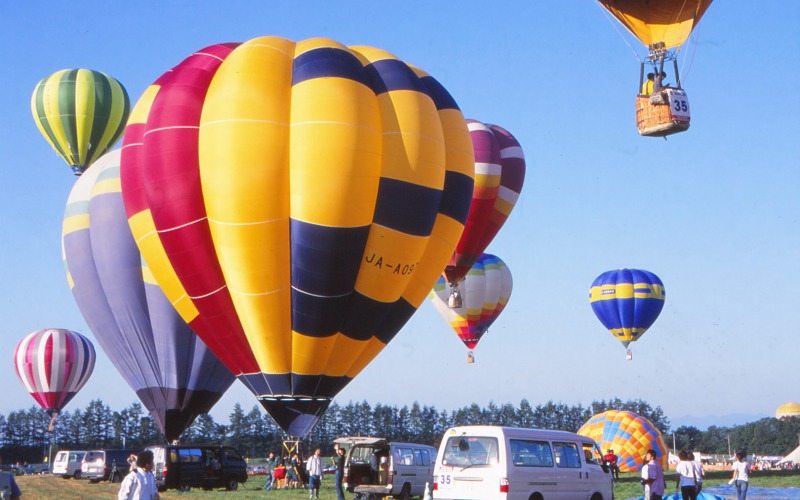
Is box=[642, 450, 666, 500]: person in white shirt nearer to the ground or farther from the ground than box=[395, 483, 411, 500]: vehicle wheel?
farther from the ground

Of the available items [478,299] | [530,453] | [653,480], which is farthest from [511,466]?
[478,299]

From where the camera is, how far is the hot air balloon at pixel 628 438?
36625 mm

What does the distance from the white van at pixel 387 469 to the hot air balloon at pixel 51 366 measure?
83.0 feet

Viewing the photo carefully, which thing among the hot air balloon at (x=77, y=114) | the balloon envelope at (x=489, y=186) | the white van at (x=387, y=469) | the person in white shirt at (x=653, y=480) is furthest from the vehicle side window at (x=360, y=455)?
the hot air balloon at (x=77, y=114)

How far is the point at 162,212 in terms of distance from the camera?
22906 mm

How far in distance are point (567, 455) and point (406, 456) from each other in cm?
637

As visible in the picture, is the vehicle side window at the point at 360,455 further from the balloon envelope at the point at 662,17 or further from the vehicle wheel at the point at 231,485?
the balloon envelope at the point at 662,17

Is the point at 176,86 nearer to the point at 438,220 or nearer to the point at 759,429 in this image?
the point at 438,220

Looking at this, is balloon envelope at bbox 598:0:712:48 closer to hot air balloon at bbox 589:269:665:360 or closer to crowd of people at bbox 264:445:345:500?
crowd of people at bbox 264:445:345:500

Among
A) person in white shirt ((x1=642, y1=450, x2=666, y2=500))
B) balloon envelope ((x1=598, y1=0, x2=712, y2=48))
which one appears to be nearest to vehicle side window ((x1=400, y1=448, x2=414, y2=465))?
person in white shirt ((x1=642, y1=450, x2=666, y2=500))

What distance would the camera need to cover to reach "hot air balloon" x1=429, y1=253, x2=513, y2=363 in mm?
45656

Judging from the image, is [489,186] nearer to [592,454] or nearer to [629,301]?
[629,301]

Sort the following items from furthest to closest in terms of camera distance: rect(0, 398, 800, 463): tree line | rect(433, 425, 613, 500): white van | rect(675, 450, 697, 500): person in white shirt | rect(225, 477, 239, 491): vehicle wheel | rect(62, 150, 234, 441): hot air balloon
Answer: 1. rect(0, 398, 800, 463): tree line
2. rect(62, 150, 234, 441): hot air balloon
3. rect(225, 477, 239, 491): vehicle wheel
4. rect(675, 450, 697, 500): person in white shirt
5. rect(433, 425, 613, 500): white van

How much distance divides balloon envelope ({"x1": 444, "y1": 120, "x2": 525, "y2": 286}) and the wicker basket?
10.7 metres
